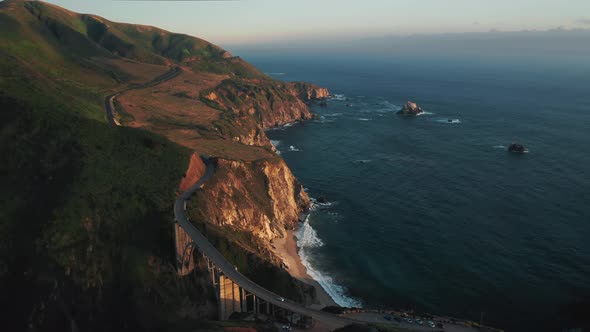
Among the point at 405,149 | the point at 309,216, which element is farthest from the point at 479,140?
the point at 309,216

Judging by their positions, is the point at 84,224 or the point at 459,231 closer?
the point at 84,224

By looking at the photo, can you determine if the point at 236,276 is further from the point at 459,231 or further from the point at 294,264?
the point at 459,231

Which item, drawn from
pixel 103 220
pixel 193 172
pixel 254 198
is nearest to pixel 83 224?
pixel 103 220

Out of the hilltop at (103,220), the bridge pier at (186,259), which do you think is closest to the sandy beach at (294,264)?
the hilltop at (103,220)

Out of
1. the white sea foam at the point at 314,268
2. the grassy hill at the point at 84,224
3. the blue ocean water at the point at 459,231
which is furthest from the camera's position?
the white sea foam at the point at 314,268

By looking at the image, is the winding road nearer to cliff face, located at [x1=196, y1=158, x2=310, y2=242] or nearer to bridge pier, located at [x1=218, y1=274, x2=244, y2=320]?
bridge pier, located at [x1=218, y1=274, x2=244, y2=320]

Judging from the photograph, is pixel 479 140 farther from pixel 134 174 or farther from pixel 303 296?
pixel 134 174

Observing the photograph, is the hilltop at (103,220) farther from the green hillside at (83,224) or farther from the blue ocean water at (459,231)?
the blue ocean water at (459,231)

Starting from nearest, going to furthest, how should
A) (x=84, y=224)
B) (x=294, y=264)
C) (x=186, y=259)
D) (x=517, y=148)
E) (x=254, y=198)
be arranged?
1. (x=84, y=224)
2. (x=186, y=259)
3. (x=294, y=264)
4. (x=254, y=198)
5. (x=517, y=148)
